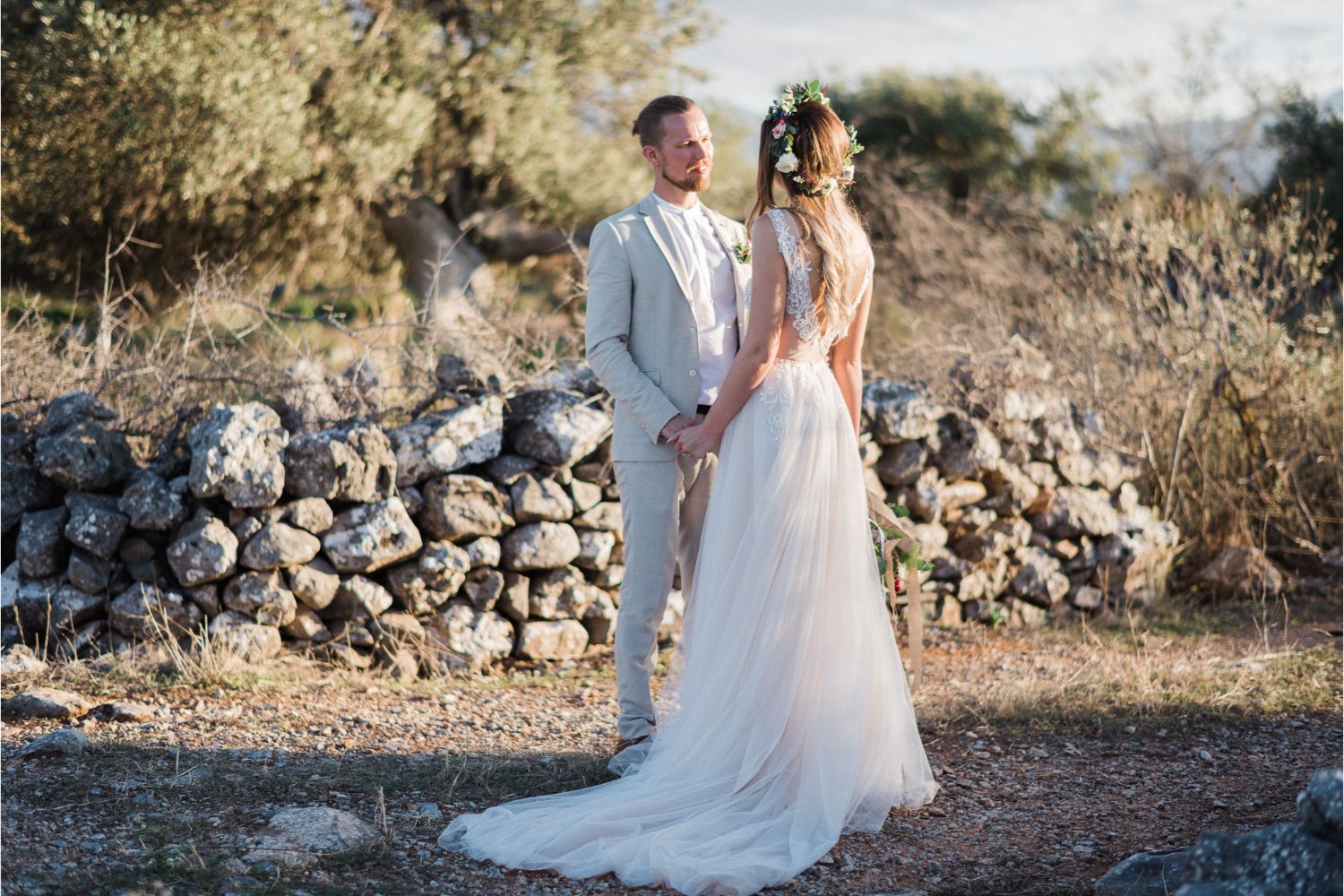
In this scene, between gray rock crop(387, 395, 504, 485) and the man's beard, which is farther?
gray rock crop(387, 395, 504, 485)

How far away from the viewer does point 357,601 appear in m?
5.00

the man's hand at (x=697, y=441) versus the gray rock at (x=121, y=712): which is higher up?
the man's hand at (x=697, y=441)

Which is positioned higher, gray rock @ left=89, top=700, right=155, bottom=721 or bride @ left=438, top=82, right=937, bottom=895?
bride @ left=438, top=82, right=937, bottom=895

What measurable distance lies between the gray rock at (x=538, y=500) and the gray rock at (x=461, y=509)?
0.07 metres

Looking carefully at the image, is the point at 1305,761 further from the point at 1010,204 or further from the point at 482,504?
the point at 1010,204

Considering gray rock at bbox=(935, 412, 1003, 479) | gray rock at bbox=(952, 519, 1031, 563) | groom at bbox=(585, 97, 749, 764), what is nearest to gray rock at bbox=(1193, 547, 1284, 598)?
gray rock at bbox=(952, 519, 1031, 563)

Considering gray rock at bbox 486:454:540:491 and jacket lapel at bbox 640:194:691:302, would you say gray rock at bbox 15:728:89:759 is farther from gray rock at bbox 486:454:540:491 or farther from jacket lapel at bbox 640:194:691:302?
jacket lapel at bbox 640:194:691:302

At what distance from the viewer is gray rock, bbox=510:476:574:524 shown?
5.29 m

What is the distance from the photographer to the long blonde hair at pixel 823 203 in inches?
134

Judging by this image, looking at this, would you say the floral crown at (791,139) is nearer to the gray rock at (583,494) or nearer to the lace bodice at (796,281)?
the lace bodice at (796,281)

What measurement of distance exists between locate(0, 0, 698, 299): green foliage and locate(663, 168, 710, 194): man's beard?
4916 millimetres

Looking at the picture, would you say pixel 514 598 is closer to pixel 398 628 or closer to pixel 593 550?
pixel 593 550

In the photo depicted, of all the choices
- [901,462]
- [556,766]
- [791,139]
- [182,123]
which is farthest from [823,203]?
[182,123]

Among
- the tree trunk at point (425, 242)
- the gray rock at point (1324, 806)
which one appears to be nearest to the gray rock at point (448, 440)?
the gray rock at point (1324, 806)
